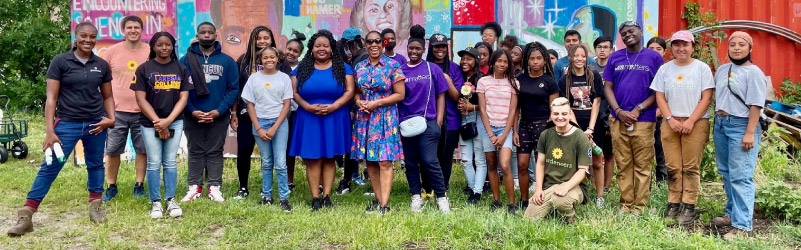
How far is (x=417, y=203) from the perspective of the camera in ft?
19.6

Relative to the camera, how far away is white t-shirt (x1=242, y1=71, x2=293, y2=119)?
614 cm

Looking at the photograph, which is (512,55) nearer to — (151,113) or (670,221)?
(670,221)

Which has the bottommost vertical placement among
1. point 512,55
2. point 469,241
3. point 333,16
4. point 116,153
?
point 469,241

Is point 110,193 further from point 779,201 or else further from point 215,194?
point 779,201

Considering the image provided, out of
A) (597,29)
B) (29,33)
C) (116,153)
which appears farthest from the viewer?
(29,33)

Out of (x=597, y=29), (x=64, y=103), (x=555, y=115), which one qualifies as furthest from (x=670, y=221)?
(x=64, y=103)

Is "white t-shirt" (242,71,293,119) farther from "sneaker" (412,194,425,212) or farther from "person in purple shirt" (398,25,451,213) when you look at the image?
"sneaker" (412,194,425,212)

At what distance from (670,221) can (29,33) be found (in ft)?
46.8

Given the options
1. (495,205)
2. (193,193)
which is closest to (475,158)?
(495,205)

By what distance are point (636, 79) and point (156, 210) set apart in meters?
4.14

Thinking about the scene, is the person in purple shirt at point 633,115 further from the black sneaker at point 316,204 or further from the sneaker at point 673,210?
the black sneaker at point 316,204

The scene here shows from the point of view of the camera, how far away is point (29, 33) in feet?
49.3

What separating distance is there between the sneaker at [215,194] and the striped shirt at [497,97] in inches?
103

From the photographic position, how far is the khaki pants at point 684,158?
5336 mm
